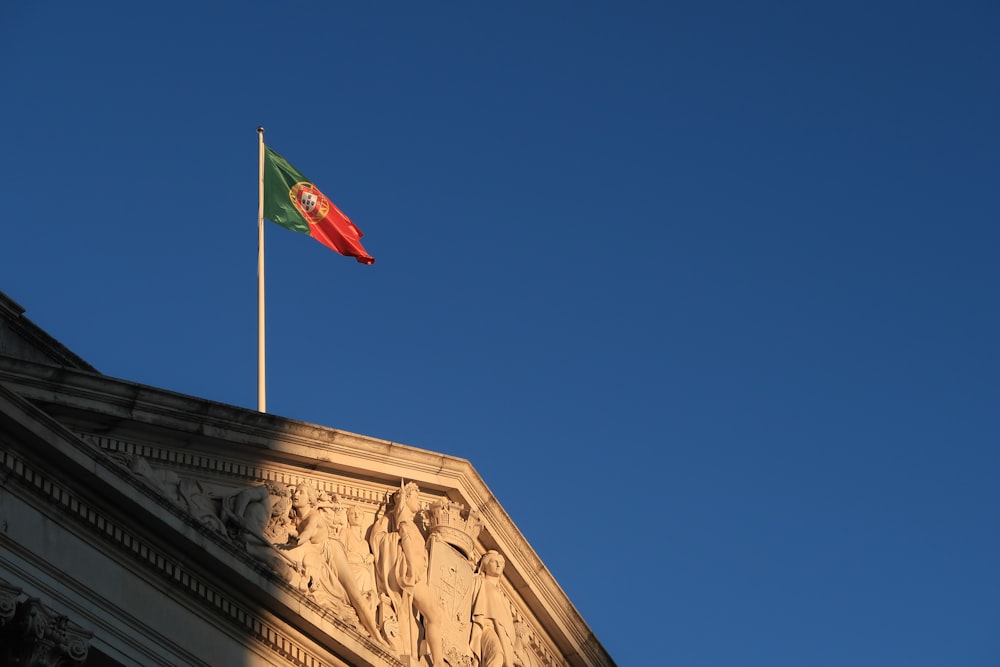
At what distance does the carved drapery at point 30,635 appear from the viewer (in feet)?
61.3

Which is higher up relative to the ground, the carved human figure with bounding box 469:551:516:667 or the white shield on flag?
the white shield on flag

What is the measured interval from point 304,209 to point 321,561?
9791 millimetres

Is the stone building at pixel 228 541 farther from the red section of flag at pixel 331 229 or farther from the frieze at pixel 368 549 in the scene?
the red section of flag at pixel 331 229

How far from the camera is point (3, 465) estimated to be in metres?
19.5

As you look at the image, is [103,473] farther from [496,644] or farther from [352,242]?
[352,242]

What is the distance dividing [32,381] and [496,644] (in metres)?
8.32

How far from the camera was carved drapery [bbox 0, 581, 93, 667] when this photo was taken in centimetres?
1867

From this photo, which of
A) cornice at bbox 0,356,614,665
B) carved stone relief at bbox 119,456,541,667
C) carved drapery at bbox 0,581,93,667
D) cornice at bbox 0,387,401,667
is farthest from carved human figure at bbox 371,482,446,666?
carved drapery at bbox 0,581,93,667

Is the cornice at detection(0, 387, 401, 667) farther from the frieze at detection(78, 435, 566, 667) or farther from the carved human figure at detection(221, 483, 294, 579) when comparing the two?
the carved human figure at detection(221, 483, 294, 579)

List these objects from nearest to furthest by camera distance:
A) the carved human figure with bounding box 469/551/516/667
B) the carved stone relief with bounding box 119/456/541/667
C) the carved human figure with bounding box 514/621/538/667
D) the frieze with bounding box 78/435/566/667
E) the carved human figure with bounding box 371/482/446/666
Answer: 1. the frieze with bounding box 78/435/566/667
2. the carved stone relief with bounding box 119/456/541/667
3. the carved human figure with bounding box 371/482/446/666
4. the carved human figure with bounding box 469/551/516/667
5. the carved human figure with bounding box 514/621/538/667

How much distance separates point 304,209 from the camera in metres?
31.8

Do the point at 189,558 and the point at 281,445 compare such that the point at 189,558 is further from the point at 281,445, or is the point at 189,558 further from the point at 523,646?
the point at 523,646

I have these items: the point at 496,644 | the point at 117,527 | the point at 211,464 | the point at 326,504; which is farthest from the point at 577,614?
the point at 117,527

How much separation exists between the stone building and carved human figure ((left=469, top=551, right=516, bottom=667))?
0.08 feet
